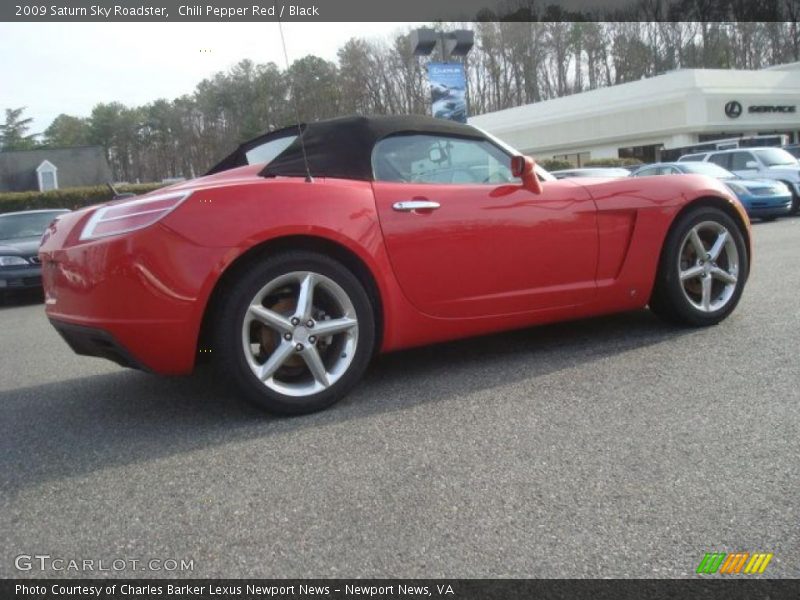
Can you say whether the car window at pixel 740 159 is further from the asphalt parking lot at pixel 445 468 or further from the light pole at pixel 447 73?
the asphalt parking lot at pixel 445 468

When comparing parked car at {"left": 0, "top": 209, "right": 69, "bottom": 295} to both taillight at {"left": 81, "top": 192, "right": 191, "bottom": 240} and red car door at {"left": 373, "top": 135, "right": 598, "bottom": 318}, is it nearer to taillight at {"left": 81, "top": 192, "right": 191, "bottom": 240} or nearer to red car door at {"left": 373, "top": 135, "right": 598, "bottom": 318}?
taillight at {"left": 81, "top": 192, "right": 191, "bottom": 240}

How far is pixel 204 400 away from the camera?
11.9 feet

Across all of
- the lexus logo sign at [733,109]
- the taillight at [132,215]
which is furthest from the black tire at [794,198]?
Result: the lexus logo sign at [733,109]

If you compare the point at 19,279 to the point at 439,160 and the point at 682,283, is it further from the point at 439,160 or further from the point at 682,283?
the point at 682,283

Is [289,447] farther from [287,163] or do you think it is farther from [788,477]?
[788,477]

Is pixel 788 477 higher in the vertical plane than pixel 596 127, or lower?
lower

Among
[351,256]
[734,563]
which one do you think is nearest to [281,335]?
[351,256]

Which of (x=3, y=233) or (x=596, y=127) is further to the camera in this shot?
(x=596, y=127)

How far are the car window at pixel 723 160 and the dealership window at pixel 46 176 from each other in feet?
122

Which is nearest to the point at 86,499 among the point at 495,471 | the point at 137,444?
the point at 137,444

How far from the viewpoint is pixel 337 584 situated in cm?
187

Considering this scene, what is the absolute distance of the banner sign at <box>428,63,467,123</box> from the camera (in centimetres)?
1437

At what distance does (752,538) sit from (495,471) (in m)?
0.84

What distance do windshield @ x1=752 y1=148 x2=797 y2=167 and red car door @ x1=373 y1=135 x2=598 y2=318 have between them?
14.9m
